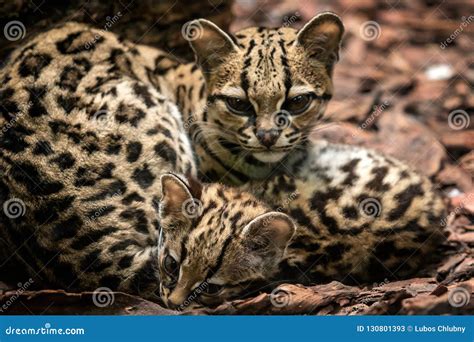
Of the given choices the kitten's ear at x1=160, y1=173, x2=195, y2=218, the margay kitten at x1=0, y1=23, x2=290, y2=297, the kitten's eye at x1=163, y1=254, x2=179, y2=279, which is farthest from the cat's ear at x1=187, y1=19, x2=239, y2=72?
the kitten's eye at x1=163, y1=254, x2=179, y2=279

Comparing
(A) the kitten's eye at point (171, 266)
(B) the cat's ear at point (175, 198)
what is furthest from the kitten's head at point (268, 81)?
(A) the kitten's eye at point (171, 266)

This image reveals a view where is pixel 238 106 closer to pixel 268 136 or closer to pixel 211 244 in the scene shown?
pixel 268 136

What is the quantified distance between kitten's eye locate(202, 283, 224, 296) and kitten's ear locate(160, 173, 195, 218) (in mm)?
532

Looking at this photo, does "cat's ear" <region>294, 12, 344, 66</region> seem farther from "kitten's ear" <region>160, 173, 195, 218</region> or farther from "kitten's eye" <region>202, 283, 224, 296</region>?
"kitten's eye" <region>202, 283, 224, 296</region>

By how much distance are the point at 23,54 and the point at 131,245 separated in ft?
7.29

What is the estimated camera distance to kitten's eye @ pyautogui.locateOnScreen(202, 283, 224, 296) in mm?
5906

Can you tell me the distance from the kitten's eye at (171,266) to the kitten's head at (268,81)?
1.38 metres

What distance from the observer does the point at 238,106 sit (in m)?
7.10

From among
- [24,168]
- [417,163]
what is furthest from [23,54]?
[417,163]

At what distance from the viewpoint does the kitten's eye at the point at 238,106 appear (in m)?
7.04

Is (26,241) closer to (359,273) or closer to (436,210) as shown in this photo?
(359,273)

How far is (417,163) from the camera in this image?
28.6 ft

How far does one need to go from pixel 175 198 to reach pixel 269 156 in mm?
1242

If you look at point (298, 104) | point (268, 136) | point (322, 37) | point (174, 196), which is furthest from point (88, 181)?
point (322, 37)
